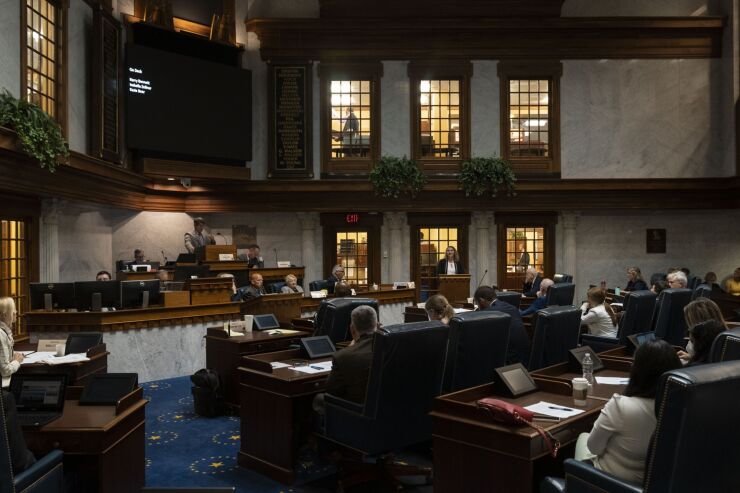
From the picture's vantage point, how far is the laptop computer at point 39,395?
11.5 feet

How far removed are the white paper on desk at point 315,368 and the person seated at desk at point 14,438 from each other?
91.3 inches

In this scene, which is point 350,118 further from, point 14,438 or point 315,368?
point 14,438

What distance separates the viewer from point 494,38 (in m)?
14.0

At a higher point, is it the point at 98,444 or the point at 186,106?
the point at 186,106

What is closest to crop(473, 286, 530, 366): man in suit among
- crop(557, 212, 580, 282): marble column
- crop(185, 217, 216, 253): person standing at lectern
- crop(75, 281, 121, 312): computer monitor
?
crop(75, 281, 121, 312): computer monitor

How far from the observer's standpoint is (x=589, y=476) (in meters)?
2.73

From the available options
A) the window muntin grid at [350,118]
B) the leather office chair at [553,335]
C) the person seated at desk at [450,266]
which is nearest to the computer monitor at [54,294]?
the leather office chair at [553,335]

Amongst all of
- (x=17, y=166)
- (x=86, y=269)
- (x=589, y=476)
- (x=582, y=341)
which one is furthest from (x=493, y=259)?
(x=589, y=476)

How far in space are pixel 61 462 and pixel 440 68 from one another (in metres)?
12.4

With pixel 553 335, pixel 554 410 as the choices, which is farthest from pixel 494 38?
pixel 554 410

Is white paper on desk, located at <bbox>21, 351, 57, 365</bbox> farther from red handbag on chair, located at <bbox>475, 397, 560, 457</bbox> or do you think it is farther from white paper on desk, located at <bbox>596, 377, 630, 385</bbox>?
white paper on desk, located at <bbox>596, 377, 630, 385</bbox>

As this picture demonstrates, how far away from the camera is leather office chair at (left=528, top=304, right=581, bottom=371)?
17.0ft

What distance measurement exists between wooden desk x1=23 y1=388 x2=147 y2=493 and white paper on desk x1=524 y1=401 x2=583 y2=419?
7.77ft

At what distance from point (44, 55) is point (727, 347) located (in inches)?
392
